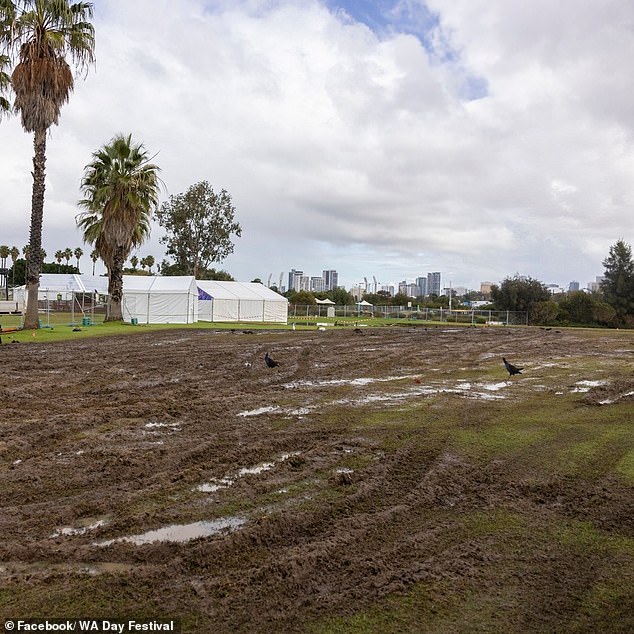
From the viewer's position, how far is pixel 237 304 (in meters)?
44.5

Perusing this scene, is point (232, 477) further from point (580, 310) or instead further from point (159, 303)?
point (580, 310)

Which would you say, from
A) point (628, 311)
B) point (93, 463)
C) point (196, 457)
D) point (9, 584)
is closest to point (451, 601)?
point (9, 584)

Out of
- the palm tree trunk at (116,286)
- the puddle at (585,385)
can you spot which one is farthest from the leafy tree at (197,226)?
the puddle at (585,385)

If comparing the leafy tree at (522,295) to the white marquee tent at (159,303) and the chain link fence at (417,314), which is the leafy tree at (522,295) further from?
the white marquee tent at (159,303)

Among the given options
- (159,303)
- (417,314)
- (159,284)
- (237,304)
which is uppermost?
(159,284)

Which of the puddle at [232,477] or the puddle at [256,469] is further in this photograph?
the puddle at [256,469]

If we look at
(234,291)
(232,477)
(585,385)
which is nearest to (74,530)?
(232,477)

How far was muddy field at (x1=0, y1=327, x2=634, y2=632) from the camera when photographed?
3480mm

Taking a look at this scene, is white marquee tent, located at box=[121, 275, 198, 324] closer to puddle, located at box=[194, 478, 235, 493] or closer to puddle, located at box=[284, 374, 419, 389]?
puddle, located at box=[284, 374, 419, 389]

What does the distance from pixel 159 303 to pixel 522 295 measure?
138 ft

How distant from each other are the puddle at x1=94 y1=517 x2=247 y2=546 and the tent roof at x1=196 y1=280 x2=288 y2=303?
1567 inches

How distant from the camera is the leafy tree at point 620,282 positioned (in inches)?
2440

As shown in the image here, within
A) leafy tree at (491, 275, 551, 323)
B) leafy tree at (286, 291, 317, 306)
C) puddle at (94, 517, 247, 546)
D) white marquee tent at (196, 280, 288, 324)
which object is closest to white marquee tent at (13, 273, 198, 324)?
white marquee tent at (196, 280, 288, 324)

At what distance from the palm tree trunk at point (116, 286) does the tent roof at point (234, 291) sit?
8916 mm
